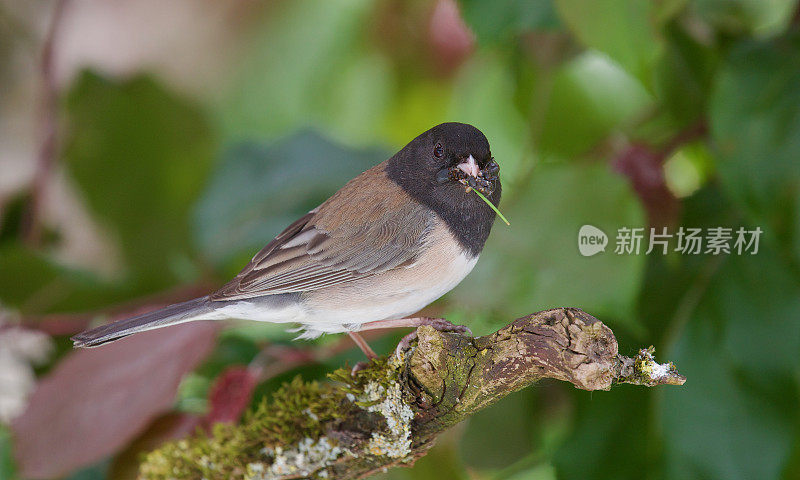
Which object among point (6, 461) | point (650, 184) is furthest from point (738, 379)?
point (6, 461)

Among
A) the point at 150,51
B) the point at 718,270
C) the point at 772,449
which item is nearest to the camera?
the point at 772,449

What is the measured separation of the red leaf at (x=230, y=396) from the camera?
2.89 ft

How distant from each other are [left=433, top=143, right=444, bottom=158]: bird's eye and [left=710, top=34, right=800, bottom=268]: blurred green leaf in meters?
0.63

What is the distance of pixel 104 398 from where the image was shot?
929 mm

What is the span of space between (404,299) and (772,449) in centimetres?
73

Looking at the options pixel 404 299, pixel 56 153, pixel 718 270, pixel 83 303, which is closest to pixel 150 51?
pixel 56 153

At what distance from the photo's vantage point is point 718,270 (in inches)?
45.3

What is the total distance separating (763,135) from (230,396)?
0.80 m

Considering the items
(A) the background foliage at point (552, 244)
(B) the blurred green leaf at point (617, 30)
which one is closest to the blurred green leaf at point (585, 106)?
(A) the background foliage at point (552, 244)

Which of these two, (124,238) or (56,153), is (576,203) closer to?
(124,238)

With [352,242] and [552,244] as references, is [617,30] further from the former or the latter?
[352,242]

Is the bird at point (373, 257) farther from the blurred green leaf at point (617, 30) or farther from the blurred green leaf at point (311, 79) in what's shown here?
the blurred green leaf at point (311, 79)

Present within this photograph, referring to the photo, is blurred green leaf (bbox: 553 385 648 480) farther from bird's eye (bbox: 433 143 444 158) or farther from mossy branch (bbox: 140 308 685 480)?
bird's eye (bbox: 433 143 444 158)

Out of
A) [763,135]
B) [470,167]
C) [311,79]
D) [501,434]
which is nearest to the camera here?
[470,167]
